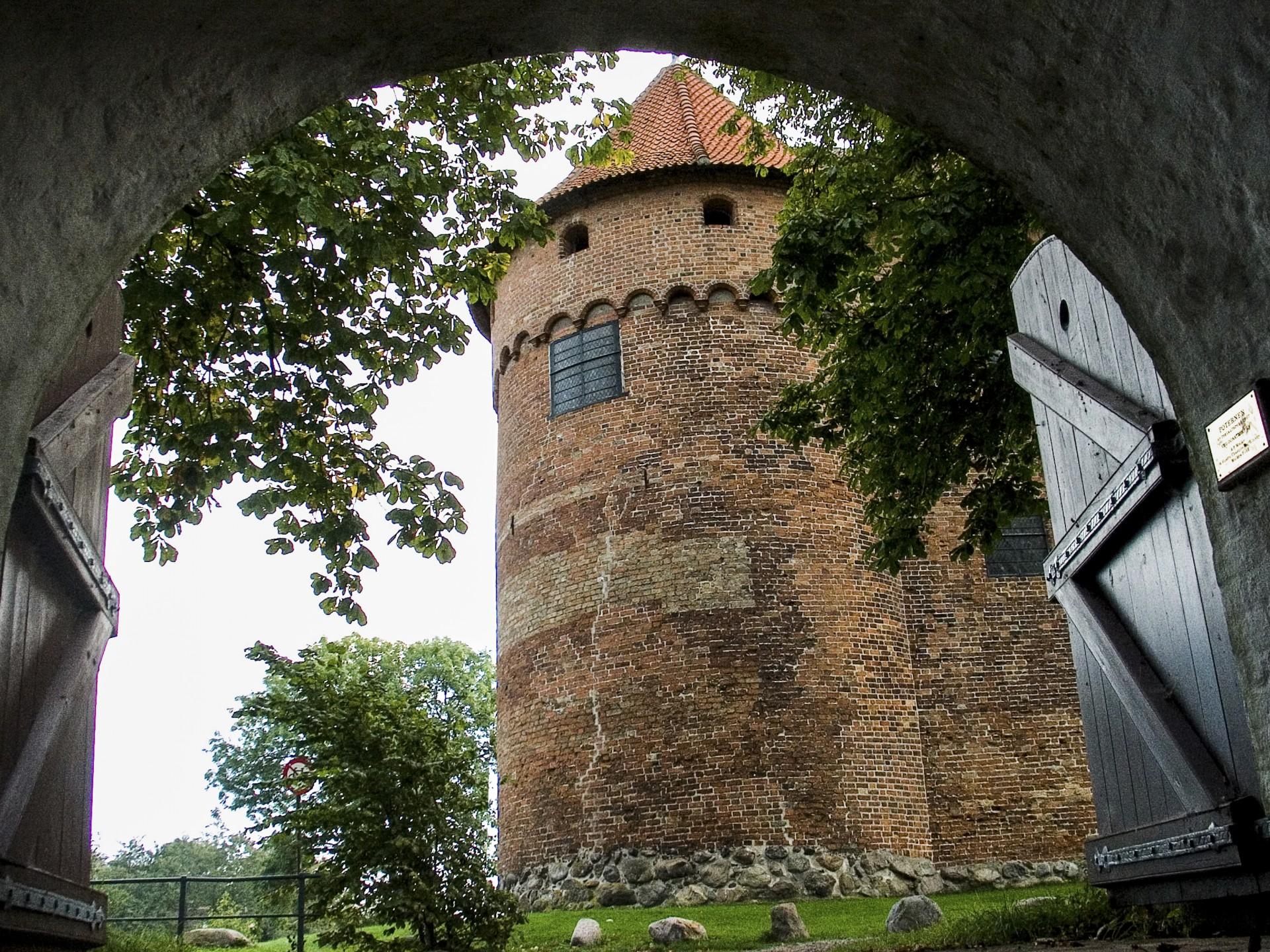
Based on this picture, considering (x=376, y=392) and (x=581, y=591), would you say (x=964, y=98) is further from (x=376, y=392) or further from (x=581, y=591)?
(x=581, y=591)

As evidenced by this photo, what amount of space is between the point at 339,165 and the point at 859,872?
10.1m

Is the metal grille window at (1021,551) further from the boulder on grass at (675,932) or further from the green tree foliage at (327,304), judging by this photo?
the green tree foliage at (327,304)

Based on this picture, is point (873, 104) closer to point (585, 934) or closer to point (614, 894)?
point (585, 934)

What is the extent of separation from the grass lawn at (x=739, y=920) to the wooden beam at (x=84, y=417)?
19.2 feet

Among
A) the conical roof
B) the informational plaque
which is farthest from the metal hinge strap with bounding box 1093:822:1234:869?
the conical roof

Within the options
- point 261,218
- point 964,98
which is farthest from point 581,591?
point 964,98

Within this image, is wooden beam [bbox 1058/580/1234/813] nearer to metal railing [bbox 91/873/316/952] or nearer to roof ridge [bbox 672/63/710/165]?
metal railing [bbox 91/873/316/952]

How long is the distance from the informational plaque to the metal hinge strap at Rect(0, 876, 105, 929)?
12.8 ft

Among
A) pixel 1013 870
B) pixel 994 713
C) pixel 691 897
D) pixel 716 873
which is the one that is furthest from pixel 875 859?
pixel 994 713

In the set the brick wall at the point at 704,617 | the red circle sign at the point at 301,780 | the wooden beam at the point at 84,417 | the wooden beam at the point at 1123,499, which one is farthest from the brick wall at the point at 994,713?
the wooden beam at the point at 84,417

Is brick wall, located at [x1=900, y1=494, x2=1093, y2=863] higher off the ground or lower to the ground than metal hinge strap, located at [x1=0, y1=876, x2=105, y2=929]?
higher

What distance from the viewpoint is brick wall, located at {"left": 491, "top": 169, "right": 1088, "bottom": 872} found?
47.2ft

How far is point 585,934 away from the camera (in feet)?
36.3

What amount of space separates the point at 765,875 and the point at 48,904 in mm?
10339
